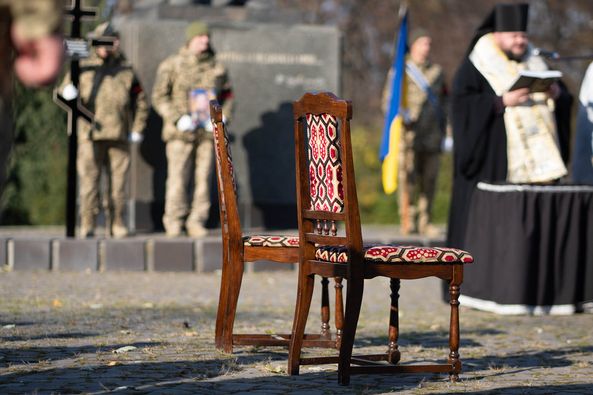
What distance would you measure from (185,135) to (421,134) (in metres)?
2.83

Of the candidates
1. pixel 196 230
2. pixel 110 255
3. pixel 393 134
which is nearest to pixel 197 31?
pixel 196 230

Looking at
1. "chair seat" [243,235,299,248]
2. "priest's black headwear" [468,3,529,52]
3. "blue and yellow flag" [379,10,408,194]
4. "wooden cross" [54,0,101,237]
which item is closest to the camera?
"chair seat" [243,235,299,248]

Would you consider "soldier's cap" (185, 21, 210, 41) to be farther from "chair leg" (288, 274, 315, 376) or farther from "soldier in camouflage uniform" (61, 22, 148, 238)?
"chair leg" (288, 274, 315, 376)

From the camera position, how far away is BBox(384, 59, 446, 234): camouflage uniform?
562 inches

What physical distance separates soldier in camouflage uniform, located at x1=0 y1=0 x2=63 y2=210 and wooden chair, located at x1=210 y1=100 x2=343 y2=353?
13.6 ft

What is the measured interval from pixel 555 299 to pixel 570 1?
60.7 feet

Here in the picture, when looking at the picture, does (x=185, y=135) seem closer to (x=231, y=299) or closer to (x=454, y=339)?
(x=231, y=299)

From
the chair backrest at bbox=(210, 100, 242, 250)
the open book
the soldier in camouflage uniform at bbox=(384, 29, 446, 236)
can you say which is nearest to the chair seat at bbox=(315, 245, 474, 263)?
the chair backrest at bbox=(210, 100, 242, 250)

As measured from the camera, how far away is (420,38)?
1462 cm

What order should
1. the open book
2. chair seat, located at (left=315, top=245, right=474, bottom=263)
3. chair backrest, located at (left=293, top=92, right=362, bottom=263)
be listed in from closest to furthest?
chair backrest, located at (left=293, top=92, right=362, bottom=263)
chair seat, located at (left=315, top=245, right=474, bottom=263)
the open book

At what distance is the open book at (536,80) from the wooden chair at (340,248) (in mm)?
3584

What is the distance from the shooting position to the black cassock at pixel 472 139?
979 cm

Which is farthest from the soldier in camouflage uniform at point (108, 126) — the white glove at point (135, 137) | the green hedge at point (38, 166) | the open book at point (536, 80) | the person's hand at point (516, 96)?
the green hedge at point (38, 166)

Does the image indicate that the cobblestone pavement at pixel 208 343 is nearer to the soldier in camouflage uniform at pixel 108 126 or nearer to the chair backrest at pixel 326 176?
the chair backrest at pixel 326 176
